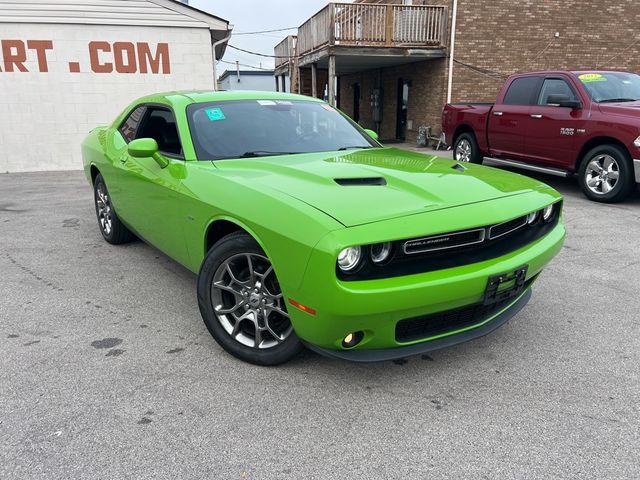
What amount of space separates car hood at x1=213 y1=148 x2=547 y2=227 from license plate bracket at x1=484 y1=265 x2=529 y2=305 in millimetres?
416

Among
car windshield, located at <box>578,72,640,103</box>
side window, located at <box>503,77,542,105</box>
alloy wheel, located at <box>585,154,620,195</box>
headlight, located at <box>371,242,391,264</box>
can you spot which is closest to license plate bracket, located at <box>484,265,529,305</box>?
headlight, located at <box>371,242,391,264</box>

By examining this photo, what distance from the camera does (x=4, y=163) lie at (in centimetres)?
1153

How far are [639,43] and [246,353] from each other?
17.5 meters

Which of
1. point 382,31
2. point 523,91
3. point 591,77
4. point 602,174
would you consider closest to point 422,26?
point 382,31

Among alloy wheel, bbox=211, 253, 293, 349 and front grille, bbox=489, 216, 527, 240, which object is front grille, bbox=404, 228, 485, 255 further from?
alloy wheel, bbox=211, 253, 293, 349

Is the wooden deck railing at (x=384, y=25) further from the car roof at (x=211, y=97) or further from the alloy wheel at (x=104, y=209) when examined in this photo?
the car roof at (x=211, y=97)

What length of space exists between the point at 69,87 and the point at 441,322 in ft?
38.0

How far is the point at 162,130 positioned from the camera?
3943 millimetres

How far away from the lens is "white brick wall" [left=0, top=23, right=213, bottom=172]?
11.2 meters

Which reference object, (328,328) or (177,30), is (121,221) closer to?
(328,328)

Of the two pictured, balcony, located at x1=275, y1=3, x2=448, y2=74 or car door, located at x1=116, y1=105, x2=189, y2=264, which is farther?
balcony, located at x1=275, y1=3, x2=448, y2=74

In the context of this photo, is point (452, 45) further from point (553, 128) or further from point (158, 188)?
point (158, 188)

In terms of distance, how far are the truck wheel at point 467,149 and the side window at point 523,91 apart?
1.09 metres

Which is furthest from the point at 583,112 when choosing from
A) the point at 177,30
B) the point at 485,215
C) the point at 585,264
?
the point at 177,30
